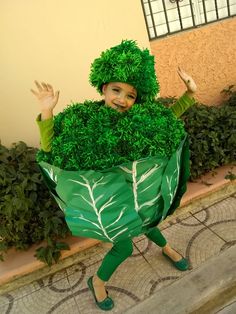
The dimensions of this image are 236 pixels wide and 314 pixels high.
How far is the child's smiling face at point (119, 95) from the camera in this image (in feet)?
6.11

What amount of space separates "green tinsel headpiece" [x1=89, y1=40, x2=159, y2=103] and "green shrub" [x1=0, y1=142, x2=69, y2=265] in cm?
121

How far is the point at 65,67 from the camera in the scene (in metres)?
3.15

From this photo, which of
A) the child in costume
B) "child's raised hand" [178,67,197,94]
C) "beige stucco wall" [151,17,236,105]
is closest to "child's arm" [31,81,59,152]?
the child in costume

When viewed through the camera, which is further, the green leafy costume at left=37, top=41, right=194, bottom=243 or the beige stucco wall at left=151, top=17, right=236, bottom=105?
the beige stucco wall at left=151, top=17, right=236, bottom=105

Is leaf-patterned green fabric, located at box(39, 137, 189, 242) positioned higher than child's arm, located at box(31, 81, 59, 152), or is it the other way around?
child's arm, located at box(31, 81, 59, 152)

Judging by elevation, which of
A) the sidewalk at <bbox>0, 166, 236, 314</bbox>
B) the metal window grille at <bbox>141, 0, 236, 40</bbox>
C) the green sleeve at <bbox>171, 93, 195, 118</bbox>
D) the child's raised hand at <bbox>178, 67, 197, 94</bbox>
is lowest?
the sidewalk at <bbox>0, 166, 236, 314</bbox>

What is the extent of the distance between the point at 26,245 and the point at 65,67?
1558 mm

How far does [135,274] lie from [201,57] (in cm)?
227

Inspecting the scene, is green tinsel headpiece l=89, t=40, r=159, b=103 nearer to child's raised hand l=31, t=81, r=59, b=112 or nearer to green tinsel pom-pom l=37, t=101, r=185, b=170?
green tinsel pom-pom l=37, t=101, r=185, b=170

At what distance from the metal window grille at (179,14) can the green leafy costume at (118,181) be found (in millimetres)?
1726

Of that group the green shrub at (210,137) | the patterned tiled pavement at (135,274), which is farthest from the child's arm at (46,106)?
the green shrub at (210,137)

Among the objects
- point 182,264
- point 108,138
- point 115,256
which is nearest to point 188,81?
point 108,138

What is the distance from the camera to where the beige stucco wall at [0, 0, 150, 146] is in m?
2.92

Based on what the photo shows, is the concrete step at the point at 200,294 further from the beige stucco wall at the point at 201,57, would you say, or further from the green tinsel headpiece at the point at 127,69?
the beige stucco wall at the point at 201,57
